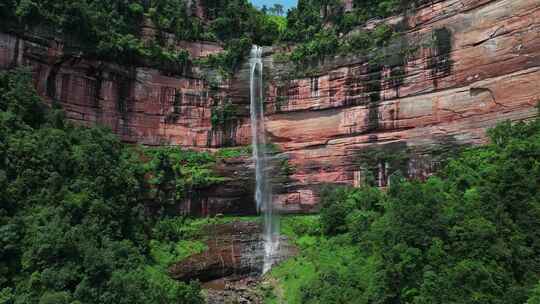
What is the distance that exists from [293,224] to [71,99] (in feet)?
47.5

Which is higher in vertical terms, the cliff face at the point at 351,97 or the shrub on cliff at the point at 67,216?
the cliff face at the point at 351,97

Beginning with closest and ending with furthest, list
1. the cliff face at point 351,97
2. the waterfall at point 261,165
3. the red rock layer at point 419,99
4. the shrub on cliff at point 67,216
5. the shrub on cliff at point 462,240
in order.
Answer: the shrub on cliff at point 462,240
the shrub on cliff at point 67,216
the red rock layer at point 419,99
the cliff face at point 351,97
the waterfall at point 261,165

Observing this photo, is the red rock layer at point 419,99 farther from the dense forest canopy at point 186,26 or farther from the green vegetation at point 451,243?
the green vegetation at point 451,243

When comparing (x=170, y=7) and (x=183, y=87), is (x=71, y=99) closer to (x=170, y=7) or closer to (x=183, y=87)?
(x=183, y=87)

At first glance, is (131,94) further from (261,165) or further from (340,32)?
(340,32)

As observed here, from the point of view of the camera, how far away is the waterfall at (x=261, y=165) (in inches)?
992

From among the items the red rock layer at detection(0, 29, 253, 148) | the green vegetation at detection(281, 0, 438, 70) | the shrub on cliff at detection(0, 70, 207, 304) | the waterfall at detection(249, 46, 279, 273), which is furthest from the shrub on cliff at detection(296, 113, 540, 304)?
the red rock layer at detection(0, 29, 253, 148)

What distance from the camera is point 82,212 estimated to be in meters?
19.0

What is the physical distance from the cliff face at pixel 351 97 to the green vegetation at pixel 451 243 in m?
2.73

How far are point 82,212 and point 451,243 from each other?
47.1 ft

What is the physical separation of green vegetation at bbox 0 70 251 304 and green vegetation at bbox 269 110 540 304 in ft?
19.7

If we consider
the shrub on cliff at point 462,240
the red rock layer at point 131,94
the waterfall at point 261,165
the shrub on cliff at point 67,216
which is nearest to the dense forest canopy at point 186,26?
the red rock layer at point 131,94

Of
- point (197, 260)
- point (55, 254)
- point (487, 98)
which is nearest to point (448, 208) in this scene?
point (487, 98)

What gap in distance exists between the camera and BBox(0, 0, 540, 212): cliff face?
22.2 meters
